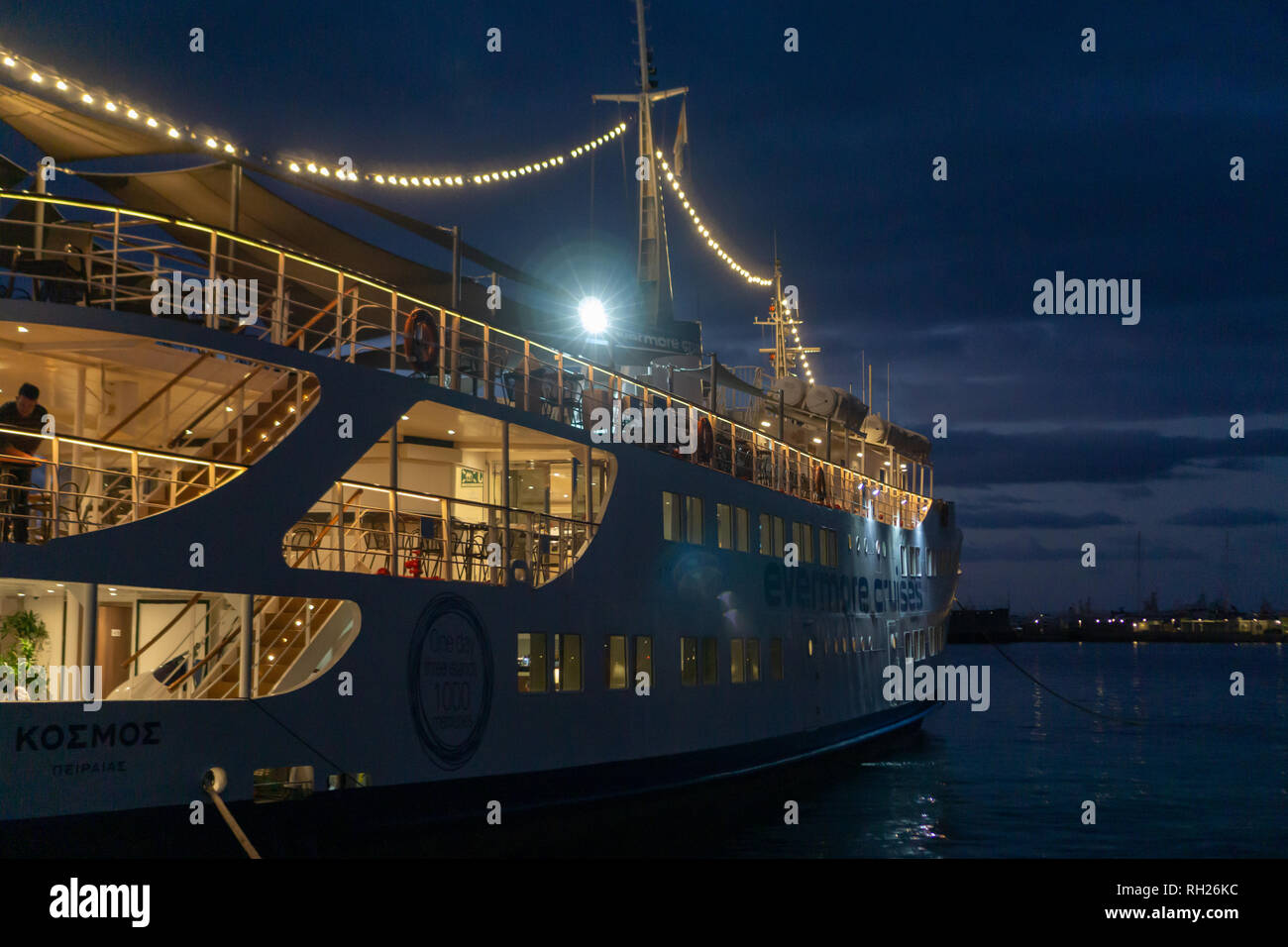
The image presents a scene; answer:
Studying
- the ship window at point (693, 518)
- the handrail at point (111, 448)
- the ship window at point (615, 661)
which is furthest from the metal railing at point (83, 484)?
the ship window at point (693, 518)

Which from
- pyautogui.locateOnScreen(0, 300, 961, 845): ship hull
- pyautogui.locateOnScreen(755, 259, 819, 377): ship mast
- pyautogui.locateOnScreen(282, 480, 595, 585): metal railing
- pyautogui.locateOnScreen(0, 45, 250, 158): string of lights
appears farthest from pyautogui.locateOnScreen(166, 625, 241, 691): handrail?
pyautogui.locateOnScreen(755, 259, 819, 377): ship mast

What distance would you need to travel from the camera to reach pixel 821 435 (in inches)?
1304

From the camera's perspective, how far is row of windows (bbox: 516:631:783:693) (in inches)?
679

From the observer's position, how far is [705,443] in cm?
2312

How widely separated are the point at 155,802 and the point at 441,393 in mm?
6269

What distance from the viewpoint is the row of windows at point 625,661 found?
17.2 m

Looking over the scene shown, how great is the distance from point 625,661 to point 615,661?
0.24 metres

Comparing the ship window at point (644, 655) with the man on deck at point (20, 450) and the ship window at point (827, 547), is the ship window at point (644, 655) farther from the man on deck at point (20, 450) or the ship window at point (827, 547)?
the man on deck at point (20, 450)

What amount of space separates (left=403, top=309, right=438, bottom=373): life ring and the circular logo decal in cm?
303

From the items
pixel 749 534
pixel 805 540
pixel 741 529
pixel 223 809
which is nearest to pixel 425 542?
pixel 223 809

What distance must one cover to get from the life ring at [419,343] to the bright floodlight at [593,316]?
9.82 m

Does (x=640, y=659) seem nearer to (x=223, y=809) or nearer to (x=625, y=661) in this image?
(x=625, y=661)

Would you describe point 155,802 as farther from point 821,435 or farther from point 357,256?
point 821,435
